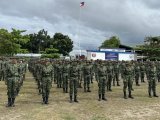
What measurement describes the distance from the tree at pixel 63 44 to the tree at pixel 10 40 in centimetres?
3153

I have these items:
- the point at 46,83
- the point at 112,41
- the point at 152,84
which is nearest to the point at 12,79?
the point at 46,83

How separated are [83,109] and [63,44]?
80083 mm

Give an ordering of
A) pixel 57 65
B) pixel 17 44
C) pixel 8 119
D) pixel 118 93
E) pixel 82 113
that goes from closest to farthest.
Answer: pixel 8 119 < pixel 82 113 < pixel 118 93 < pixel 57 65 < pixel 17 44

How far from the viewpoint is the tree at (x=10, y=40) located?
208 feet

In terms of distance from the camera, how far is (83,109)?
17172 mm

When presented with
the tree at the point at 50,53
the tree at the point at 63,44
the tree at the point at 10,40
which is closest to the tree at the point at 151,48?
the tree at the point at 50,53

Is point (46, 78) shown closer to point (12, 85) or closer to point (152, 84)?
point (12, 85)

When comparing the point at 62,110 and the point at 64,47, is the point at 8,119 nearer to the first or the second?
the point at 62,110

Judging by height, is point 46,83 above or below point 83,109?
above

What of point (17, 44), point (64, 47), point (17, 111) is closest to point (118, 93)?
point (17, 111)

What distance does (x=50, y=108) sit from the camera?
17.2 m

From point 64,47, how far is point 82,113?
80.9 meters

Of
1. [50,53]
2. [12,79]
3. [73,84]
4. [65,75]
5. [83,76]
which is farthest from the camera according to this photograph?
[50,53]

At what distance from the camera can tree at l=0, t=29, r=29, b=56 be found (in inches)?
2498
